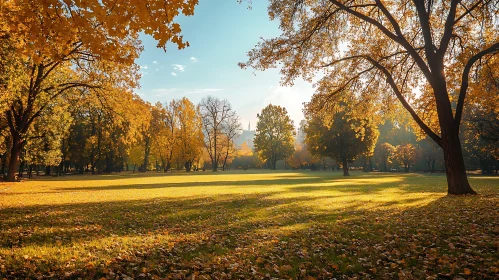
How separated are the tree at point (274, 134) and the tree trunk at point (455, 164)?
194 feet

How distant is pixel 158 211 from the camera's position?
11555mm

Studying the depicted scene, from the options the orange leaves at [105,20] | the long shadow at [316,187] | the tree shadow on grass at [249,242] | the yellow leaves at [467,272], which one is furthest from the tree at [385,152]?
the orange leaves at [105,20]

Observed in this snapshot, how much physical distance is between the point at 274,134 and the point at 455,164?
60.9 meters

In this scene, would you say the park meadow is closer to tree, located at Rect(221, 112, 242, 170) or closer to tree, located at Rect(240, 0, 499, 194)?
tree, located at Rect(240, 0, 499, 194)

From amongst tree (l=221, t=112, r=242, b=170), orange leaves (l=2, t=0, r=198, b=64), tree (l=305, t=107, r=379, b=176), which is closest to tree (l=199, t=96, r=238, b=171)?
tree (l=221, t=112, r=242, b=170)

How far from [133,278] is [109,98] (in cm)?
1873

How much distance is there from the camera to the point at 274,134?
2933 inches

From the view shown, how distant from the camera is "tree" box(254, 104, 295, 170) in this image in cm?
7369

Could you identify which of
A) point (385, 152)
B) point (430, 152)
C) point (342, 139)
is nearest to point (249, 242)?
point (342, 139)

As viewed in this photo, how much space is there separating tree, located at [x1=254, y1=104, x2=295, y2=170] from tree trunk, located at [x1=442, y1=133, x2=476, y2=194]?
194 feet

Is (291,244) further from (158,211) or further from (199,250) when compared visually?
(158,211)

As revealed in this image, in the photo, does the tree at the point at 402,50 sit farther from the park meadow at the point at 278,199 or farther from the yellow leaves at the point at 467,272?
the yellow leaves at the point at 467,272

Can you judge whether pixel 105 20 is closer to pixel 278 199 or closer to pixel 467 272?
pixel 467 272

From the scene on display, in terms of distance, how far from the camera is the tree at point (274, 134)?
73.7 m
